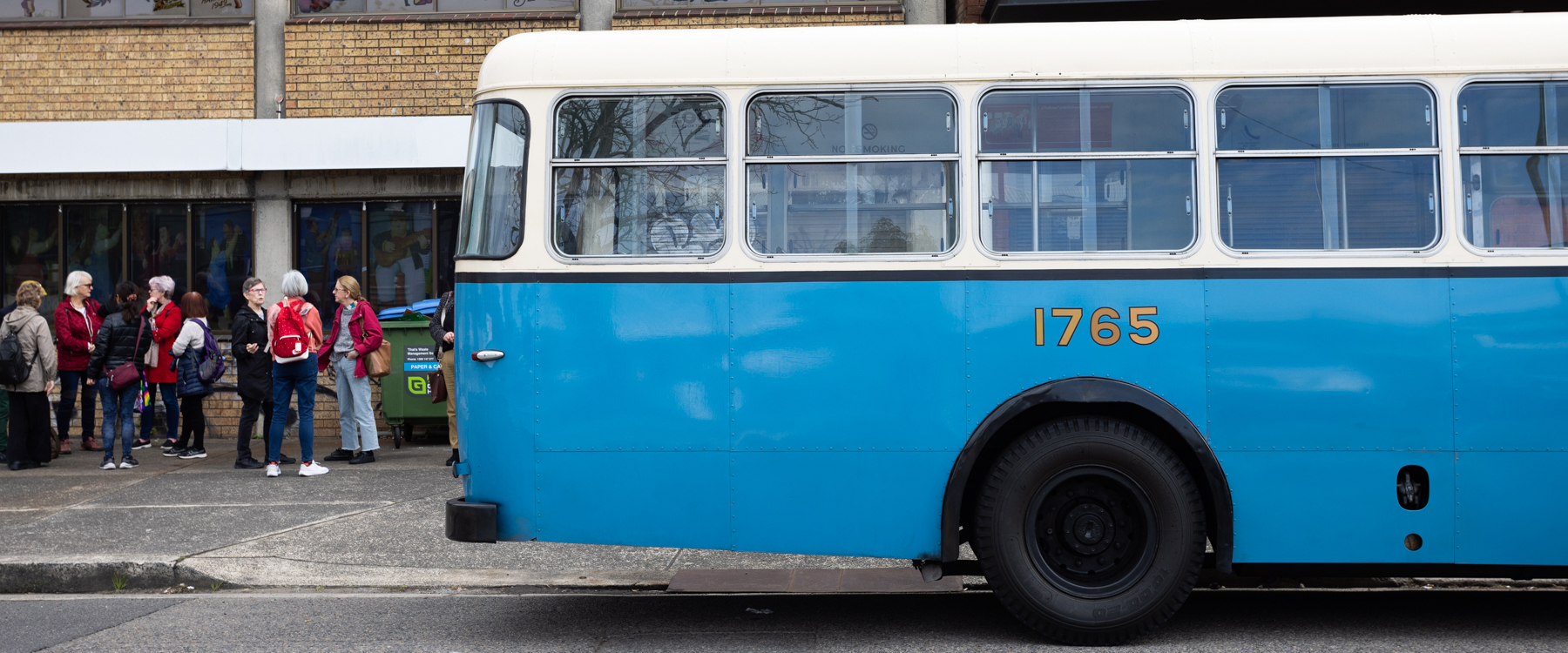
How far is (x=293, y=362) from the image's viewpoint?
9.80 metres

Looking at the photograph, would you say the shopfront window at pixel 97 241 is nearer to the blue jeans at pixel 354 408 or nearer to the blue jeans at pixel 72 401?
the blue jeans at pixel 72 401

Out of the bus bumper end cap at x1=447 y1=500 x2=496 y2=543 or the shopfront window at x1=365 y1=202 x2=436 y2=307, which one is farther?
the shopfront window at x1=365 y1=202 x2=436 y2=307

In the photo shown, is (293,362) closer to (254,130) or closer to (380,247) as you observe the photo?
(380,247)

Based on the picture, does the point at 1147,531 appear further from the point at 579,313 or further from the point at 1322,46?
the point at 579,313

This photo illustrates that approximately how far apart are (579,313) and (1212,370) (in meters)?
2.80

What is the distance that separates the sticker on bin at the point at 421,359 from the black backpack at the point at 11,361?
319cm

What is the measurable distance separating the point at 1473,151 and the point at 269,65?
1173 cm

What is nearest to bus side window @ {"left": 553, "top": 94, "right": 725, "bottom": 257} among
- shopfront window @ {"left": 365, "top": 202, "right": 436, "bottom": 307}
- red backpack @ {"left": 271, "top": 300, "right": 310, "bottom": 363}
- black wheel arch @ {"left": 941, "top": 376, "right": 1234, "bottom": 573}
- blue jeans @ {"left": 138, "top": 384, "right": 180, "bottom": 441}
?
black wheel arch @ {"left": 941, "top": 376, "right": 1234, "bottom": 573}

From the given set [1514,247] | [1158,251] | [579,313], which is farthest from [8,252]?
[1514,247]

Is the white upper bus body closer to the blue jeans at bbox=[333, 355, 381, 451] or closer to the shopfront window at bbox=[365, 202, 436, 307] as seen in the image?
the blue jeans at bbox=[333, 355, 381, 451]

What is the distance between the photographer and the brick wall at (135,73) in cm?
1272

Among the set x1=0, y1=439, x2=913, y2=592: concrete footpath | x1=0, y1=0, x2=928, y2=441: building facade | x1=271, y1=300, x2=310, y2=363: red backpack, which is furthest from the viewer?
x1=0, y1=0, x2=928, y2=441: building facade

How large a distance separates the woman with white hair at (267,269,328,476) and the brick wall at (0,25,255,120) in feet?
12.8

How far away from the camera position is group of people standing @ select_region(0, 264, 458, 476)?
9906 mm
